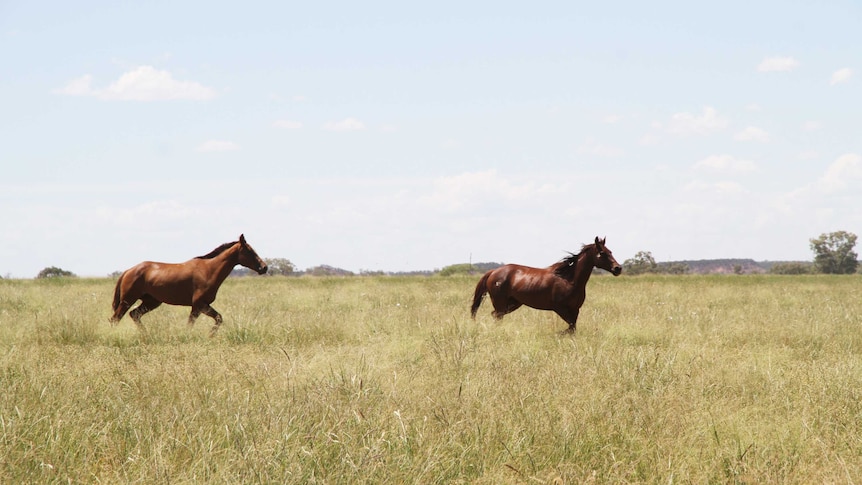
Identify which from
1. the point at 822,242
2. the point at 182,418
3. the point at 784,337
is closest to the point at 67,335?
the point at 182,418

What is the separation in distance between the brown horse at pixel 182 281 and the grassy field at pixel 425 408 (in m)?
1.40

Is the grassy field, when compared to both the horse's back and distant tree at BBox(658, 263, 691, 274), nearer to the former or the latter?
the horse's back

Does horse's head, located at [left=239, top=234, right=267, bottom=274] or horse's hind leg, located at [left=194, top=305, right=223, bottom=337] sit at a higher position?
horse's head, located at [left=239, top=234, right=267, bottom=274]

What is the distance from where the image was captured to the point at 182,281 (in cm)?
1122

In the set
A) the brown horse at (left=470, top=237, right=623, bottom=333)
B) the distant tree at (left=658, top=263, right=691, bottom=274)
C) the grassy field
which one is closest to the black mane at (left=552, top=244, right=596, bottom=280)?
the brown horse at (left=470, top=237, right=623, bottom=333)

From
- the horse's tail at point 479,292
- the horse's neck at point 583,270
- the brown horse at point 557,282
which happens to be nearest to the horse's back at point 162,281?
the horse's tail at point 479,292

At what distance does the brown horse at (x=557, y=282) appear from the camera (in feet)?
35.2

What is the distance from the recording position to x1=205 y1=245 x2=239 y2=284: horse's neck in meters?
11.4

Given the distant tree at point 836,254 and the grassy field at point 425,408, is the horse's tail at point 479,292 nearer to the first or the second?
the grassy field at point 425,408

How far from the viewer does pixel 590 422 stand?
5035 mm

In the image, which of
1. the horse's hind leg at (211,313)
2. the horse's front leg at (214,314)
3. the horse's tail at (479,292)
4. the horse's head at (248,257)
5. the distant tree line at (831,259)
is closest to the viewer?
the horse's front leg at (214,314)

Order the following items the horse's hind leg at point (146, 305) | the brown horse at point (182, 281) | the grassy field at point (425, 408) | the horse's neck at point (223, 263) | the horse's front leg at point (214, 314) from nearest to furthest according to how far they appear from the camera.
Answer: the grassy field at point (425, 408) → the horse's front leg at point (214, 314) → the brown horse at point (182, 281) → the horse's neck at point (223, 263) → the horse's hind leg at point (146, 305)

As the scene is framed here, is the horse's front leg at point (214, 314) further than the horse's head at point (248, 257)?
No

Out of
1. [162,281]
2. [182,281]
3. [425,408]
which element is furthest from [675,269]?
[425,408]
